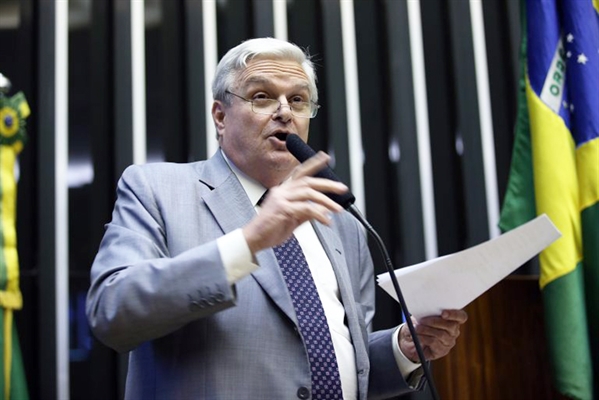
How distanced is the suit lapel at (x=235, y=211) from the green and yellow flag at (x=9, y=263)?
865 millimetres

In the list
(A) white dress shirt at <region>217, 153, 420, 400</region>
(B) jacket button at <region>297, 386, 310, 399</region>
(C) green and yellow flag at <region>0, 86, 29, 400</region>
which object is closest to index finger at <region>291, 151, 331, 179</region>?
(A) white dress shirt at <region>217, 153, 420, 400</region>

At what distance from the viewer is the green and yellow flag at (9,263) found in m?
2.37

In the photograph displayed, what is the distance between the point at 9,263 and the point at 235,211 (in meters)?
0.99

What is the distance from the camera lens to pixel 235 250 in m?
1.45

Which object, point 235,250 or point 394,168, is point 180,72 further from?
point 235,250

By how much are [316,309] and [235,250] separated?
14.0 inches

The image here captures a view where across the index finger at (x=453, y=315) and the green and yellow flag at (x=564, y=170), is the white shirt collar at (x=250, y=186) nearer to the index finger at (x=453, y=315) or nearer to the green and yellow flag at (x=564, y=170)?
the index finger at (x=453, y=315)

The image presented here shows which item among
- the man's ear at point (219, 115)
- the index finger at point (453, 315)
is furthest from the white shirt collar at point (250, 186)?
the index finger at point (453, 315)

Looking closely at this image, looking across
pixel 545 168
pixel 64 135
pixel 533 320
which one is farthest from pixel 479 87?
pixel 64 135

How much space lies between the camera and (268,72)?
198cm

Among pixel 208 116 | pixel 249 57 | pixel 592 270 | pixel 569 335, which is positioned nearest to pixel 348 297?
pixel 249 57

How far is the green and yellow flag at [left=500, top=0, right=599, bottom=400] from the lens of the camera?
249 centimetres

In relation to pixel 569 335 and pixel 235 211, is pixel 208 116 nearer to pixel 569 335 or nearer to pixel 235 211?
pixel 235 211

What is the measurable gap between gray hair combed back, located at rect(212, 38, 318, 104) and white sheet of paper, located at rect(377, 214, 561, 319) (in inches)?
27.2
